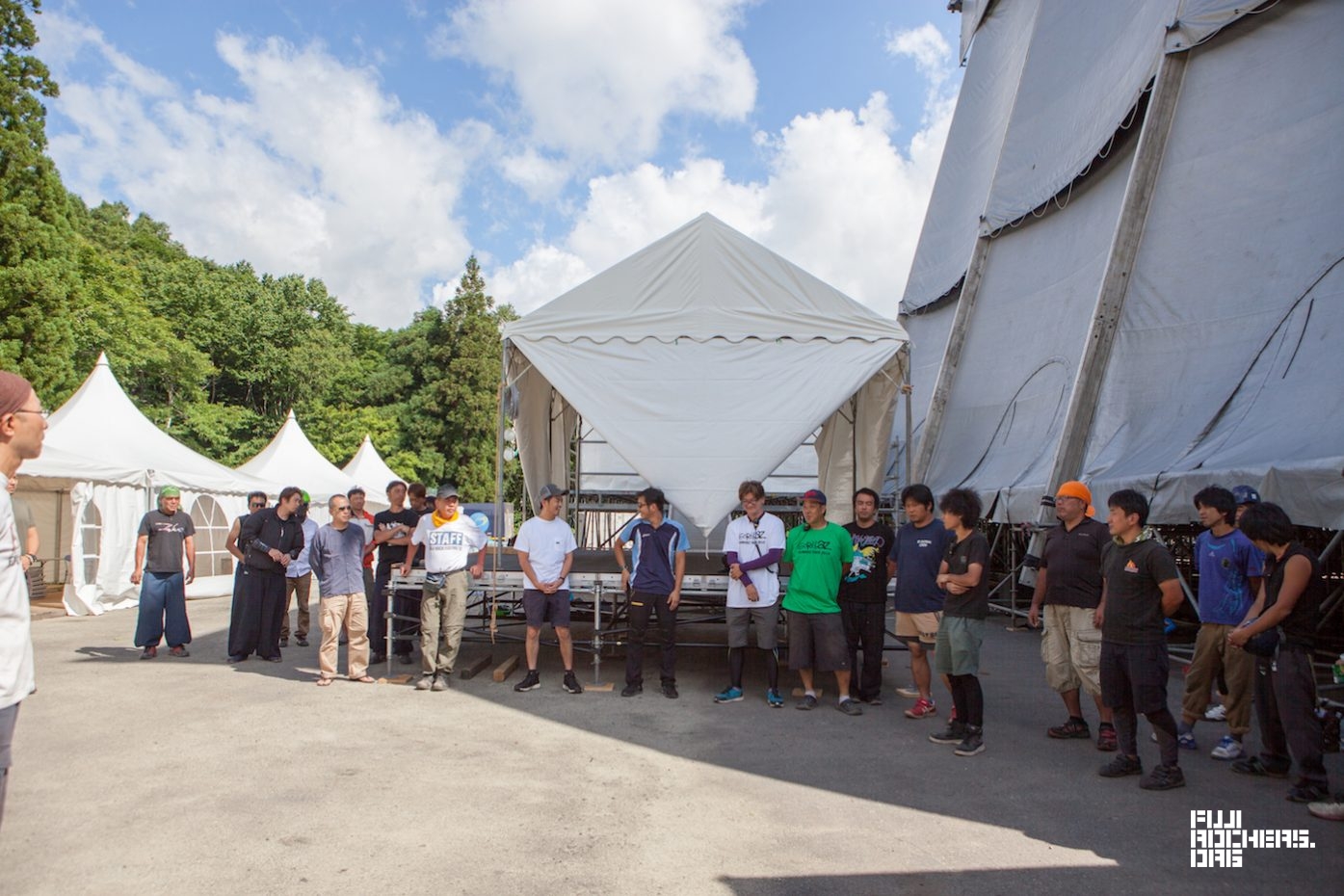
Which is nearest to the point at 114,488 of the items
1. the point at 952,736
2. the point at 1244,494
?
the point at 952,736

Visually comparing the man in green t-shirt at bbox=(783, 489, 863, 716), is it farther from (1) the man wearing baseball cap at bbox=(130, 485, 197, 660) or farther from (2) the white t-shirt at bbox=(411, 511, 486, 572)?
(1) the man wearing baseball cap at bbox=(130, 485, 197, 660)

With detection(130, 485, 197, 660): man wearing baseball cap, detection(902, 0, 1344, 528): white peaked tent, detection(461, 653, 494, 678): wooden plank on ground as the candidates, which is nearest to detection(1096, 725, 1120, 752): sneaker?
detection(902, 0, 1344, 528): white peaked tent

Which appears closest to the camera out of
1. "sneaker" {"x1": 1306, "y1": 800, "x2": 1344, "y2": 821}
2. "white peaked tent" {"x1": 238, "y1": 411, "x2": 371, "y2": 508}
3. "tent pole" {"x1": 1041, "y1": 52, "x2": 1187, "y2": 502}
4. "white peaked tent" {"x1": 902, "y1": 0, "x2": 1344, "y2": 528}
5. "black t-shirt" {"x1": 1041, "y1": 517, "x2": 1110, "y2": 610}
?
"sneaker" {"x1": 1306, "y1": 800, "x2": 1344, "y2": 821}

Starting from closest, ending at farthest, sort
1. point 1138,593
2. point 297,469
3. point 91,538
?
point 1138,593, point 91,538, point 297,469

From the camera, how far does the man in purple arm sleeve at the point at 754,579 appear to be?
6.77 meters

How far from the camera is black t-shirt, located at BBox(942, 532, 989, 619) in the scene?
5.43 metres

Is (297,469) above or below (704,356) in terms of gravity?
below

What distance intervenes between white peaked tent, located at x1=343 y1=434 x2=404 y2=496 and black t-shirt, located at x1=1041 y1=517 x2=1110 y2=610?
2125 centimetres

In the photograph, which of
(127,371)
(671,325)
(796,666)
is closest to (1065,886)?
(796,666)

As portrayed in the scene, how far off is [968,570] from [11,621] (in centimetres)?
483

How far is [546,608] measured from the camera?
23.7 ft

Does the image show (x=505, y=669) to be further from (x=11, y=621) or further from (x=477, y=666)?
(x=11, y=621)

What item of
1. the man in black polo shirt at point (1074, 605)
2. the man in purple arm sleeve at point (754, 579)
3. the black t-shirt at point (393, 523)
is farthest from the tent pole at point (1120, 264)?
the black t-shirt at point (393, 523)

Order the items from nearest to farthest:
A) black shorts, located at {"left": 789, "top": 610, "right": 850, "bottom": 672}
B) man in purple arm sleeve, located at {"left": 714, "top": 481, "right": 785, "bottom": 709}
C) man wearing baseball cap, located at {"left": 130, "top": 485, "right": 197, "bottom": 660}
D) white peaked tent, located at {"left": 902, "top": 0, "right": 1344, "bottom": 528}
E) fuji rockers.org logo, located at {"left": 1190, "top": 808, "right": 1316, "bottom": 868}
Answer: fuji rockers.org logo, located at {"left": 1190, "top": 808, "right": 1316, "bottom": 868} → black shorts, located at {"left": 789, "top": 610, "right": 850, "bottom": 672} → man in purple arm sleeve, located at {"left": 714, "top": 481, "right": 785, "bottom": 709} → white peaked tent, located at {"left": 902, "top": 0, "right": 1344, "bottom": 528} → man wearing baseball cap, located at {"left": 130, "top": 485, "right": 197, "bottom": 660}
